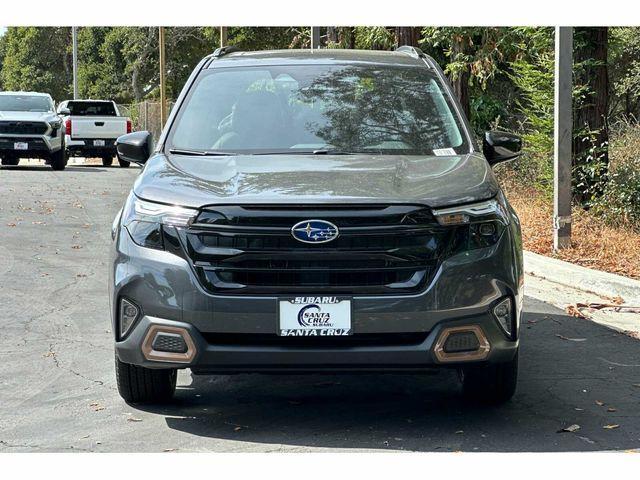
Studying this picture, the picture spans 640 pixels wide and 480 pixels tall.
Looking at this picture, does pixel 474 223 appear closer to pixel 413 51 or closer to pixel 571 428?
pixel 571 428

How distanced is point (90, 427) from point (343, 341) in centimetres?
137

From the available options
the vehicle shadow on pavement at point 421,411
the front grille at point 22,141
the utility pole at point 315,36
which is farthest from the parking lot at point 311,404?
the utility pole at point 315,36

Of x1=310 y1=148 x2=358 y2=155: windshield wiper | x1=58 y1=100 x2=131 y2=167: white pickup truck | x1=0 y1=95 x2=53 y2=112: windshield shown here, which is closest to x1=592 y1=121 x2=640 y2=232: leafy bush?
x1=310 y1=148 x2=358 y2=155: windshield wiper

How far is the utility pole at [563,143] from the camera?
1235cm

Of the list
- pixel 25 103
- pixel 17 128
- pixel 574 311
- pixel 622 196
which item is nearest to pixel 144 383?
pixel 574 311

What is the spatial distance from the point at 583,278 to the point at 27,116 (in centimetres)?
1953

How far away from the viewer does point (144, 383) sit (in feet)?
20.3

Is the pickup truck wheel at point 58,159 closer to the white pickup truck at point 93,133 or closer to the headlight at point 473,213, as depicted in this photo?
the white pickup truck at point 93,133

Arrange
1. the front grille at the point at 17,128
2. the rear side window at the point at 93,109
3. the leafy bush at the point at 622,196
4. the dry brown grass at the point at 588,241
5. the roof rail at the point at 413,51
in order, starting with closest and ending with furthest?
the roof rail at the point at 413,51 → the dry brown grass at the point at 588,241 → the leafy bush at the point at 622,196 → the front grille at the point at 17,128 → the rear side window at the point at 93,109

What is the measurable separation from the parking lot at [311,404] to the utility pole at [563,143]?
3.09 m

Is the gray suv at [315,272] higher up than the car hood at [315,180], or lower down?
lower down

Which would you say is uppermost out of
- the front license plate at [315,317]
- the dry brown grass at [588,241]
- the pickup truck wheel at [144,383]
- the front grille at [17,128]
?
the front license plate at [315,317]
